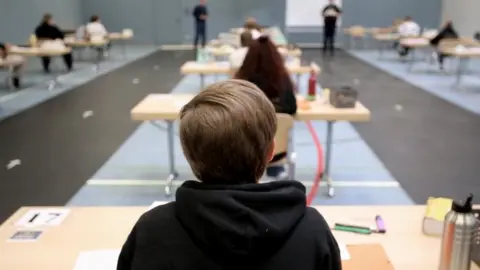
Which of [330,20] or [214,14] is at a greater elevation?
[214,14]

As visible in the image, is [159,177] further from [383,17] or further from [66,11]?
[383,17]

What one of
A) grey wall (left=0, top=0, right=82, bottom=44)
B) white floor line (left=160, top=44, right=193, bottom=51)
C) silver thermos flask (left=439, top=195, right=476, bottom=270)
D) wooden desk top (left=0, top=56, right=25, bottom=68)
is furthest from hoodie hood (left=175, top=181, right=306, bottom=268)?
white floor line (left=160, top=44, right=193, bottom=51)

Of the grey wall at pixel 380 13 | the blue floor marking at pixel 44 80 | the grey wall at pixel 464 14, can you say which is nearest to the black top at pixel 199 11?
the blue floor marking at pixel 44 80

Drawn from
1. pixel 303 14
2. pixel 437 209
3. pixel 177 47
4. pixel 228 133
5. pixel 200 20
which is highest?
pixel 228 133

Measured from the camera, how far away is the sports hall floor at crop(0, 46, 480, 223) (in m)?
4.24

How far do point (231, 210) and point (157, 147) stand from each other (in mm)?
4494

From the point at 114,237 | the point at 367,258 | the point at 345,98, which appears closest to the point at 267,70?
the point at 345,98

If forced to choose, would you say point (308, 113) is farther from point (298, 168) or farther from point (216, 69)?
point (216, 69)

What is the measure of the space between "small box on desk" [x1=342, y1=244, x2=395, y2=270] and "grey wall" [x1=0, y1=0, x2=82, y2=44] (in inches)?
453

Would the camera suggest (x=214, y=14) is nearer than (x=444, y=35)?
No

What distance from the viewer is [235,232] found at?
3.40 ft

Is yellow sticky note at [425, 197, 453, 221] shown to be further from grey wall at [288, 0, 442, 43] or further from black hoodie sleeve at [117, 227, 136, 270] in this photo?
grey wall at [288, 0, 442, 43]

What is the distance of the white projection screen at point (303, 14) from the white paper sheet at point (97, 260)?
50.7 ft

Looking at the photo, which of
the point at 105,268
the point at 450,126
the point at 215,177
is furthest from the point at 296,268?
the point at 450,126
